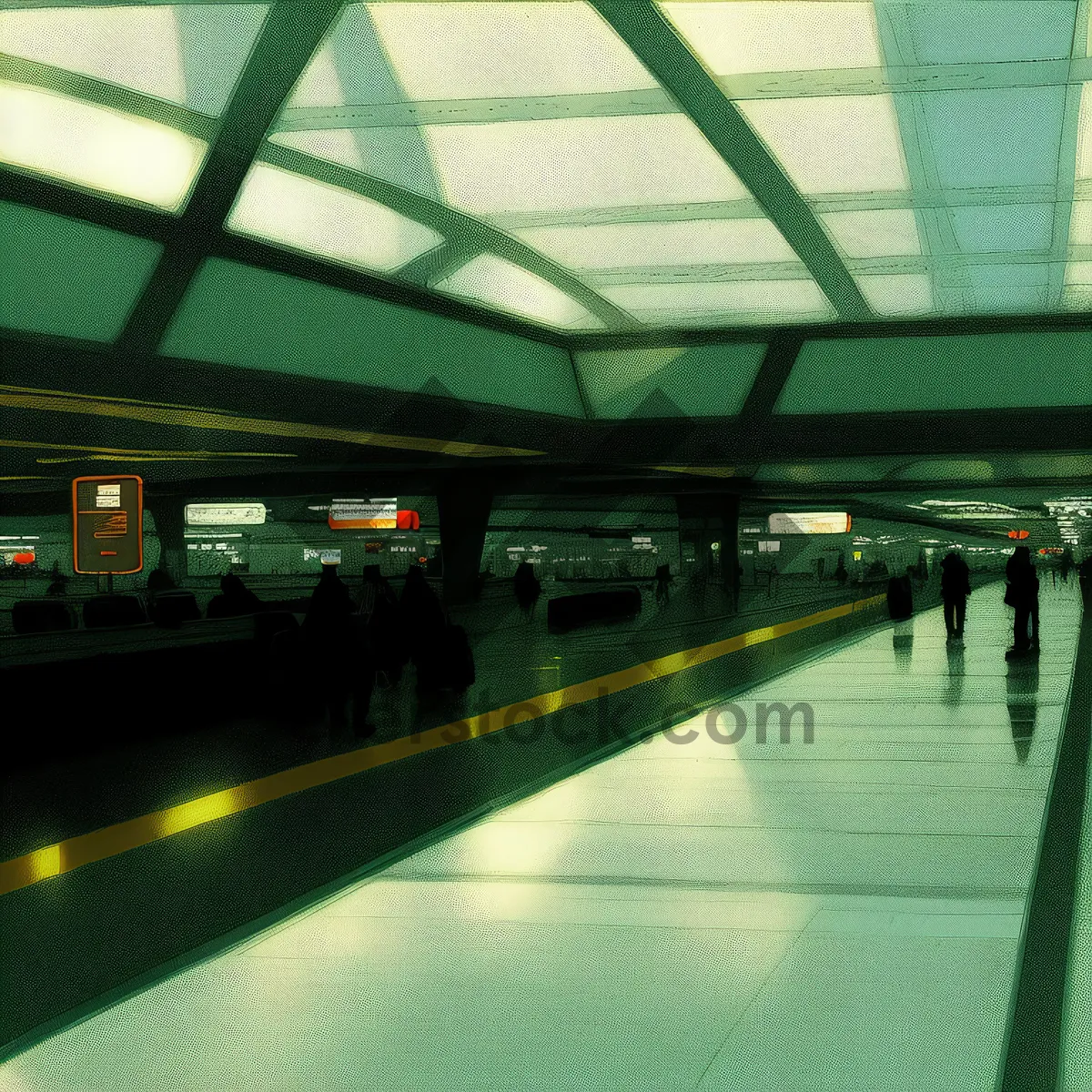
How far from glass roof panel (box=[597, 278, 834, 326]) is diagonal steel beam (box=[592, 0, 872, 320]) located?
0.12 metres

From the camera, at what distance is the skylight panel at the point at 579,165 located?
4.32 metres

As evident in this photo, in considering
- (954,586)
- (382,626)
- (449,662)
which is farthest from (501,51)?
(954,586)

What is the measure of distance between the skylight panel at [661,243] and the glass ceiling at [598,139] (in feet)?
0.04

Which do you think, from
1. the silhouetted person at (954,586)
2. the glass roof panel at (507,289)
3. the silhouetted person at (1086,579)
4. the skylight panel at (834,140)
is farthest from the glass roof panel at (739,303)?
the silhouetted person at (1086,579)

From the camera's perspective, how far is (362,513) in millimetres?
5852

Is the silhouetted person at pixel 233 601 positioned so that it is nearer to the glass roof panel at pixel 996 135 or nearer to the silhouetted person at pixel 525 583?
the silhouetted person at pixel 525 583

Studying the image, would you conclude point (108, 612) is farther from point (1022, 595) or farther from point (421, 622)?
point (1022, 595)

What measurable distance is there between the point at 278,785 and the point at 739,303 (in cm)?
379

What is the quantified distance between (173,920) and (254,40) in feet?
11.2

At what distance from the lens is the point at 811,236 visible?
5125 mm

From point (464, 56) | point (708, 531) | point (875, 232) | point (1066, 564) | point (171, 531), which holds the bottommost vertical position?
point (1066, 564)

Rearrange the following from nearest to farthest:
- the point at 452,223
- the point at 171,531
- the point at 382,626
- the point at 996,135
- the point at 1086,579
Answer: the point at 996,135, the point at 452,223, the point at 171,531, the point at 382,626, the point at 1086,579

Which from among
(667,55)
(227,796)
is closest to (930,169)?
(667,55)

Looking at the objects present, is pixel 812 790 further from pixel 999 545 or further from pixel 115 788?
pixel 115 788
